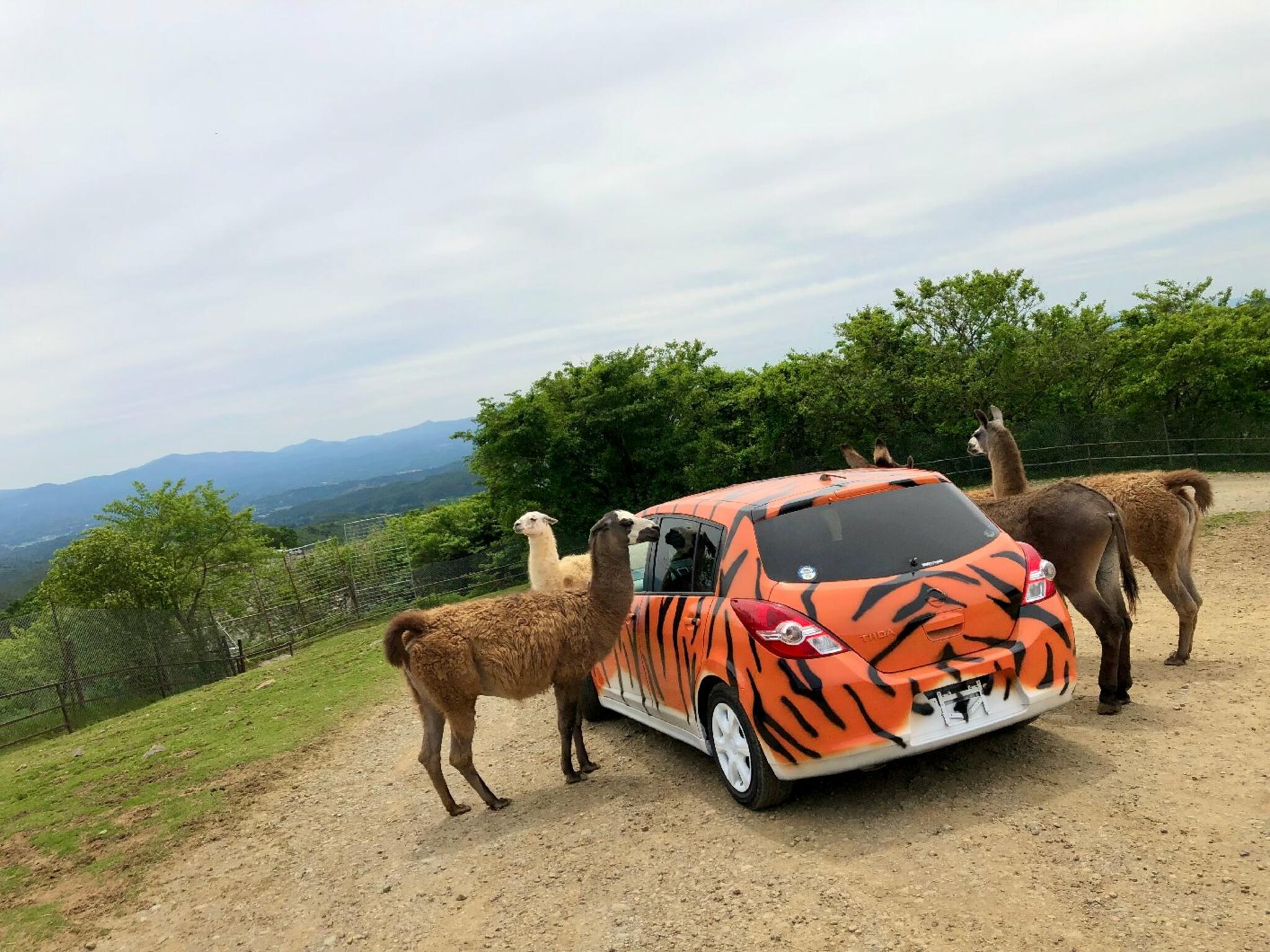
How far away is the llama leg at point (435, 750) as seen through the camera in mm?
6594

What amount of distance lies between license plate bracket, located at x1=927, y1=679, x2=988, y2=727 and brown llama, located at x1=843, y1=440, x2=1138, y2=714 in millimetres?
1923

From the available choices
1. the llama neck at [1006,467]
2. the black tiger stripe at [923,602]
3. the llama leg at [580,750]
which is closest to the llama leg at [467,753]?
the llama leg at [580,750]

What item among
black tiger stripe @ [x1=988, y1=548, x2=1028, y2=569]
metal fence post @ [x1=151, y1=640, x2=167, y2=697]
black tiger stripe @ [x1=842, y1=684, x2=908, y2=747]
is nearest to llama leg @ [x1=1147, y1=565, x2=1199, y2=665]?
black tiger stripe @ [x1=988, y1=548, x2=1028, y2=569]

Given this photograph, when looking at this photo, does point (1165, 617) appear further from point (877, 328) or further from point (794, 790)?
point (877, 328)

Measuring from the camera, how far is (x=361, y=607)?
96.5 feet

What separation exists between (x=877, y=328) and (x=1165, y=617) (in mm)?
22205

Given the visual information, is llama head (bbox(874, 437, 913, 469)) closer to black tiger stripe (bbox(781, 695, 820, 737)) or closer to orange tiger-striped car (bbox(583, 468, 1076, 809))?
orange tiger-striped car (bbox(583, 468, 1076, 809))

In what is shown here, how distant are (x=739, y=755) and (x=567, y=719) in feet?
6.20

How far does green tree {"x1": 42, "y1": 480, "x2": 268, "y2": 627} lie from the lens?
28438 millimetres

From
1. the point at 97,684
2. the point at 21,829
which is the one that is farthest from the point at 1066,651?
the point at 97,684

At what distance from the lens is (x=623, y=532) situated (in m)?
6.70

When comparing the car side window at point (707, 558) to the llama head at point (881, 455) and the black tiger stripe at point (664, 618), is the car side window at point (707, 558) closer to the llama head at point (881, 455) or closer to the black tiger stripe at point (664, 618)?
the black tiger stripe at point (664, 618)

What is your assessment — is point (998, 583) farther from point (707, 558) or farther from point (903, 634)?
point (707, 558)

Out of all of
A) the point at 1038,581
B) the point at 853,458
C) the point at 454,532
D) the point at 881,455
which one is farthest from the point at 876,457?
the point at 454,532
